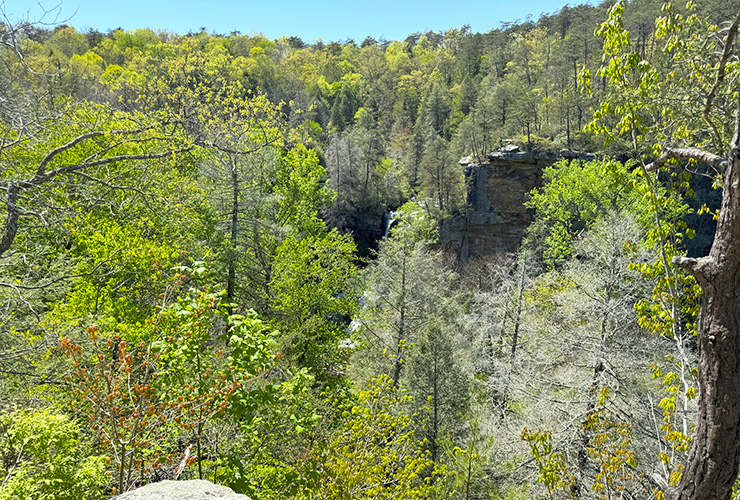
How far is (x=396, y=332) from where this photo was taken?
15125 millimetres

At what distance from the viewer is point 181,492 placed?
2.42m

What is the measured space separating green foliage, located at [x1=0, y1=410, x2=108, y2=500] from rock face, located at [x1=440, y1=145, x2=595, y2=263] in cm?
3159


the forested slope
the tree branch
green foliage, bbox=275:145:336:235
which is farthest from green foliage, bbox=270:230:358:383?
the tree branch

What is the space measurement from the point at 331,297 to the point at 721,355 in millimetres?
12161

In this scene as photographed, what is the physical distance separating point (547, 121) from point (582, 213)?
13.4 meters

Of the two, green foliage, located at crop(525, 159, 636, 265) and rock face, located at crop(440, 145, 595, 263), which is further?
rock face, located at crop(440, 145, 595, 263)

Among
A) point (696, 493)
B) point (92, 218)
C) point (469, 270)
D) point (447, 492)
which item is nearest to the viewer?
point (696, 493)

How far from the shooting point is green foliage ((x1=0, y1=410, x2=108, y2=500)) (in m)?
3.19

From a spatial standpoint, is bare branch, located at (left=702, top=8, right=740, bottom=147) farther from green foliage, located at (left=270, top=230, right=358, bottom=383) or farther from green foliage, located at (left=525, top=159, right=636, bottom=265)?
green foliage, located at (left=525, top=159, right=636, bottom=265)

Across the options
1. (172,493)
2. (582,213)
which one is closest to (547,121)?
(582,213)

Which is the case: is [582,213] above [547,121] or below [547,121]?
below

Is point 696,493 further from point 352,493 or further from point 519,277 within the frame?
point 519,277

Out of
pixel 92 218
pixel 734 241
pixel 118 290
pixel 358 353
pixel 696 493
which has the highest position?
pixel 92 218

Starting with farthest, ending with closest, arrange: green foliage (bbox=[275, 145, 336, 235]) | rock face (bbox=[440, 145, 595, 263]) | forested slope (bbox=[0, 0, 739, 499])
Result: rock face (bbox=[440, 145, 595, 263]) → green foliage (bbox=[275, 145, 336, 235]) → forested slope (bbox=[0, 0, 739, 499])
